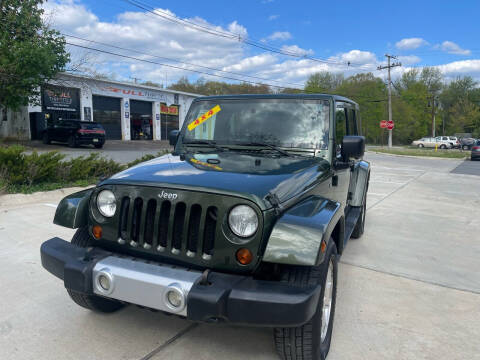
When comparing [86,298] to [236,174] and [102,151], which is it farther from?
[102,151]

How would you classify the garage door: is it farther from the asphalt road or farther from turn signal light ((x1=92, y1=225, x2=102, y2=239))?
turn signal light ((x1=92, y1=225, x2=102, y2=239))

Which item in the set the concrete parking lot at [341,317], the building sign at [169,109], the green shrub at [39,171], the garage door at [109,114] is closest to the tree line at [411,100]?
the building sign at [169,109]

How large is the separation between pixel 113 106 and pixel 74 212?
1181 inches

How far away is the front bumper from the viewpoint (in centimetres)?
193

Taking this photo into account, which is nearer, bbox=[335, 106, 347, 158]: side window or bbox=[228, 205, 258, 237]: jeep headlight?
bbox=[228, 205, 258, 237]: jeep headlight

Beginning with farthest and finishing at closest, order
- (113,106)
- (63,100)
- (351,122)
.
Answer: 1. (113,106)
2. (63,100)
3. (351,122)

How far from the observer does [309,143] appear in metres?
3.31

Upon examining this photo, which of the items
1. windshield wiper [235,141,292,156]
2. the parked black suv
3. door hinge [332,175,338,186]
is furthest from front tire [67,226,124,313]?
the parked black suv

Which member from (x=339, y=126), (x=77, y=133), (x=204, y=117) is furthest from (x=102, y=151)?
(x=339, y=126)

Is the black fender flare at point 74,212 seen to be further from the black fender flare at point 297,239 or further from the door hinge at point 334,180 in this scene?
the door hinge at point 334,180

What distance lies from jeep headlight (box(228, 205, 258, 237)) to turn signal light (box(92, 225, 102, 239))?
1.00 metres

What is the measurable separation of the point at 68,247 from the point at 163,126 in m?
33.7

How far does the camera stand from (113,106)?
30.5 metres

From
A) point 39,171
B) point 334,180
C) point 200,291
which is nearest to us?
point 200,291
